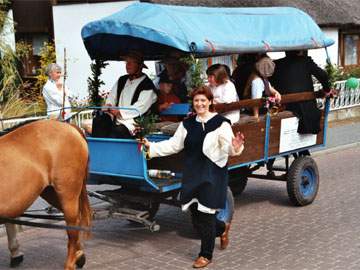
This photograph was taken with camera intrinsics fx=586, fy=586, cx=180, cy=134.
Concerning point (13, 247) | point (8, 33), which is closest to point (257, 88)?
point (13, 247)

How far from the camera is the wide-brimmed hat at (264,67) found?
25.0 feet

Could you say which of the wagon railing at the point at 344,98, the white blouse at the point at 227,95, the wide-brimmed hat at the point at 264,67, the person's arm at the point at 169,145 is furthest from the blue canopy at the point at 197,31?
the wagon railing at the point at 344,98

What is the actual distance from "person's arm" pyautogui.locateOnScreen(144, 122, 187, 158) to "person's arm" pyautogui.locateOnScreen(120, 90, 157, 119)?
61 centimetres

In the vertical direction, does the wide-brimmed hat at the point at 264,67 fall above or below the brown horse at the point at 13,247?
above

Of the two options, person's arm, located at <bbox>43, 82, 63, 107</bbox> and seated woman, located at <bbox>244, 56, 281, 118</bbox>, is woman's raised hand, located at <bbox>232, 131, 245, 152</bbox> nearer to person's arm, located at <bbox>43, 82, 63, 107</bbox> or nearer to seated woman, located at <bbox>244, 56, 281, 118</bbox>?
seated woman, located at <bbox>244, 56, 281, 118</bbox>

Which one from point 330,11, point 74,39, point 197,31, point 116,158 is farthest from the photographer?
point 330,11

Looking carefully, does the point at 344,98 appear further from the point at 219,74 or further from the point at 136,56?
the point at 136,56

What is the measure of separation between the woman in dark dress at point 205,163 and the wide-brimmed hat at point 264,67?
198 centimetres

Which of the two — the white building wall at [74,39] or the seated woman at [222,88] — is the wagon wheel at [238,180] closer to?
the seated woman at [222,88]

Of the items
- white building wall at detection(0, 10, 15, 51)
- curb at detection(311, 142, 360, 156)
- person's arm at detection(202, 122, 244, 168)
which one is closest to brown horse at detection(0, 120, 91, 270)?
person's arm at detection(202, 122, 244, 168)

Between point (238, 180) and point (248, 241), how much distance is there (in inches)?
85.0

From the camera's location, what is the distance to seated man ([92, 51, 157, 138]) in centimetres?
650

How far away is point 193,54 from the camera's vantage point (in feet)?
20.2

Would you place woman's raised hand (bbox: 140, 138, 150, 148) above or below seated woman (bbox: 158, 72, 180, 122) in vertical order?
below
